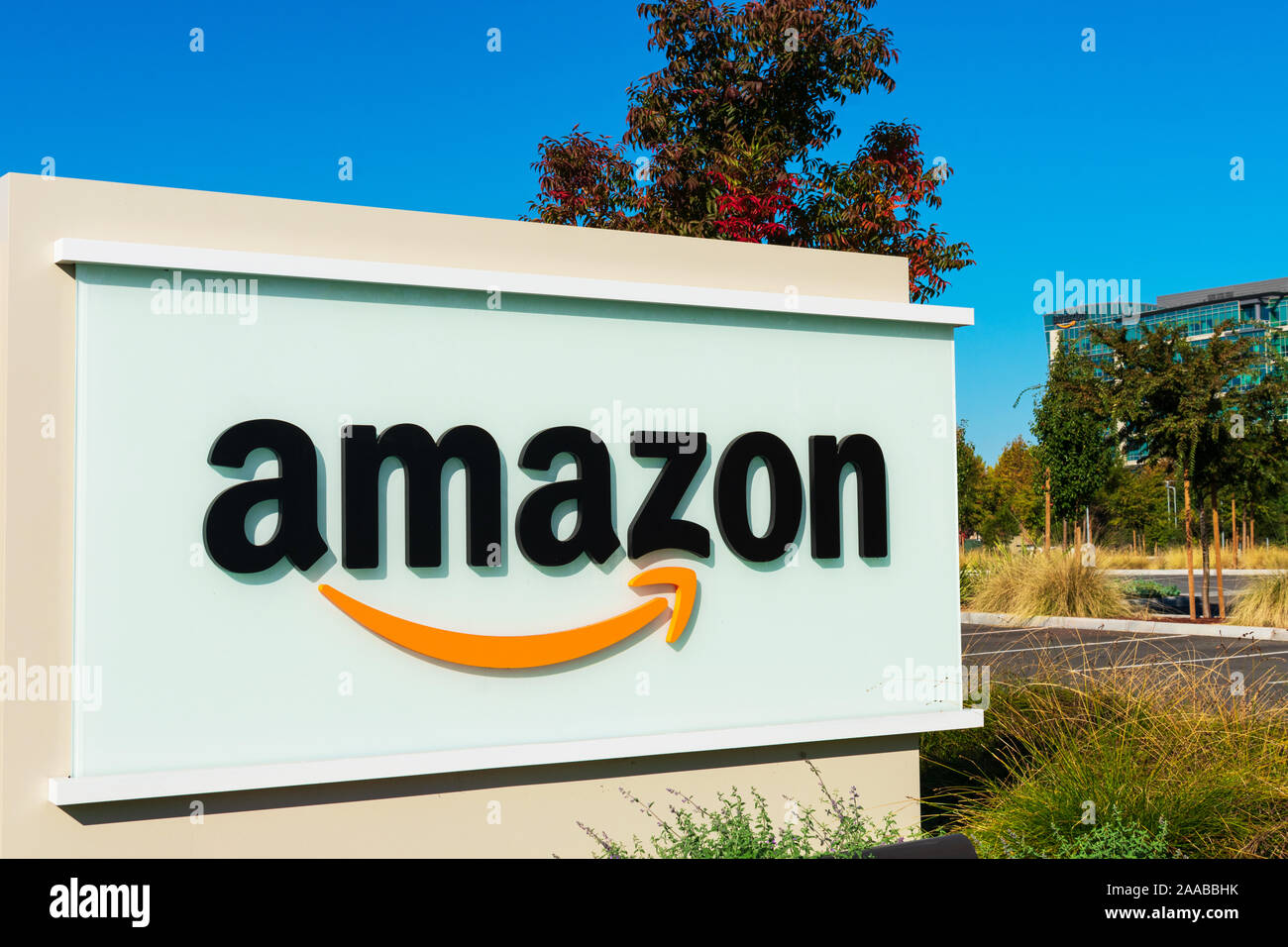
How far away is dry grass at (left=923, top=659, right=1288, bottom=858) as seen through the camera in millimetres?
5645

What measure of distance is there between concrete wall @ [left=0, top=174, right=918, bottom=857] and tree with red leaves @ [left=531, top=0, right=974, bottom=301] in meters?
4.53

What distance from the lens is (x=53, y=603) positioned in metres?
4.86

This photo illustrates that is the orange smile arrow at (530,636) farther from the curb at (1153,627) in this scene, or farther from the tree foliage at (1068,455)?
the tree foliage at (1068,455)

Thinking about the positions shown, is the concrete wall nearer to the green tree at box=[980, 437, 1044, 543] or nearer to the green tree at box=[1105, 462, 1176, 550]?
the green tree at box=[980, 437, 1044, 543]

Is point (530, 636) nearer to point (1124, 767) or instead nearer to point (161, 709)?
point (161, 709)

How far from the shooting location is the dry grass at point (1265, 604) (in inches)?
666

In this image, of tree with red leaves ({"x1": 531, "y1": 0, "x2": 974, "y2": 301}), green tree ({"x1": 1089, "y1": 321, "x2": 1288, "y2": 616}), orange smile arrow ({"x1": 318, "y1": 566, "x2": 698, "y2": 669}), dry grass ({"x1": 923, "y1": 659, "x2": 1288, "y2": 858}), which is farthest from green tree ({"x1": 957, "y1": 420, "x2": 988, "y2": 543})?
orange smile arrow ({"x1": 318, "y1": 566, "x2": 698, "y2": 669})

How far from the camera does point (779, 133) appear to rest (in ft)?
37.2

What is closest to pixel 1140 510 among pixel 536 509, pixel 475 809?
pixel 536 509

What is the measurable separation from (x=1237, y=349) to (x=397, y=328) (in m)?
16.6

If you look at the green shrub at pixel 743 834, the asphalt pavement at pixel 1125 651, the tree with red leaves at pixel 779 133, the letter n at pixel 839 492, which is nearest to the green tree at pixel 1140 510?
the asphalt pavement at pixel 1125 651

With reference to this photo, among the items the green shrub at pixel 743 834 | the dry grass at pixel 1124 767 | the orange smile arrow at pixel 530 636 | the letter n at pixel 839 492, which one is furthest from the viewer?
the letter n at pixel 839 492

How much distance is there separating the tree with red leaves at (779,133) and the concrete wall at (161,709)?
453 cm
